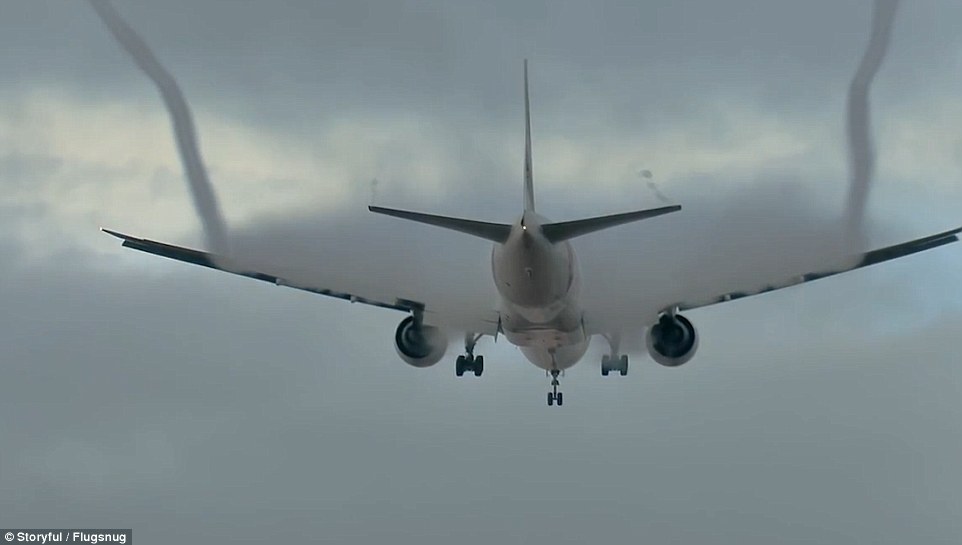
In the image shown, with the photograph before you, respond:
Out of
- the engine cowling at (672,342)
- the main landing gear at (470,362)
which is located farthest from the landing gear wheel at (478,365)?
the engine cowling at (672,342)

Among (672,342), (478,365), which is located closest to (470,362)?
(478,365)

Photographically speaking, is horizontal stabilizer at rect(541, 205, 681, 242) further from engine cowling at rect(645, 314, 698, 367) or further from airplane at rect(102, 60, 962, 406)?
engine cowling at rect(645, 314, 698, 367)

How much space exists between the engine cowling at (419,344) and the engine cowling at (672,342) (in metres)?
6.10

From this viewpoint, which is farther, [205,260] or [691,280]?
[691,280]

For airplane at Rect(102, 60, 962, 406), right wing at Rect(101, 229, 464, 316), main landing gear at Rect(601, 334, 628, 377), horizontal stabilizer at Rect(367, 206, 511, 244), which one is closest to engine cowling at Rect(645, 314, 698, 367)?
airplane at Rect(102, 60, 962, 406)

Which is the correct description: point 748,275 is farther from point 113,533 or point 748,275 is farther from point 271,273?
point 113,533

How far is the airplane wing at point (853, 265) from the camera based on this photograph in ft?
120

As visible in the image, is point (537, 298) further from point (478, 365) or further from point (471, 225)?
point (478, 365)

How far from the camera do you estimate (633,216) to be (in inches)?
1265

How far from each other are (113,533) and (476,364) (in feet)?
88.1

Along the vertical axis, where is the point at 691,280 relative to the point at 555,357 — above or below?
above

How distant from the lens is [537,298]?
33.9 m

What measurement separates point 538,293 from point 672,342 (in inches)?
243

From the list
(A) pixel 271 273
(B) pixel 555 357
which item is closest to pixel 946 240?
(B) pixel 555 357
